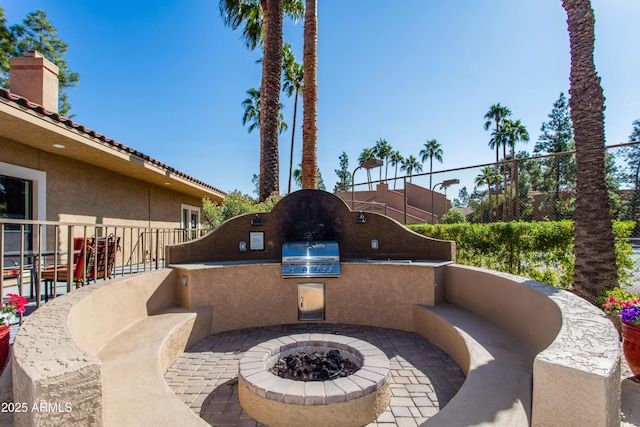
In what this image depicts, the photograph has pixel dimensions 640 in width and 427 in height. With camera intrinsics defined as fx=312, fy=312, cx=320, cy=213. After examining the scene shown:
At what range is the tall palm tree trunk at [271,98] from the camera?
29.6 feet

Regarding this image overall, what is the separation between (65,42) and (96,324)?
2277 centimetres

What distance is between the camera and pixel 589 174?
166 inches

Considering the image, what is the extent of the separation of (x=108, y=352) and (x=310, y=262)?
2.93m

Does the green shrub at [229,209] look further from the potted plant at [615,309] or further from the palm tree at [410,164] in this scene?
the palm tree at [410,164]

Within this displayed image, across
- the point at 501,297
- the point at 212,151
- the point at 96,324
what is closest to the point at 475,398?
the point at 501,297

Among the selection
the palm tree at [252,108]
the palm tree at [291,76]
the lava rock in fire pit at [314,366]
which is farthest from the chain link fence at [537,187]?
the palm tree at [252,108]

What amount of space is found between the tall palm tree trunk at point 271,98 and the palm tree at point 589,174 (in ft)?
22.2

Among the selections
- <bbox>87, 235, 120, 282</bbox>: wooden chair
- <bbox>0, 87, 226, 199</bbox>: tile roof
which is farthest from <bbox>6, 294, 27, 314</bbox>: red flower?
<bbox>0, 87, 226, 199</bbox>: tile roof

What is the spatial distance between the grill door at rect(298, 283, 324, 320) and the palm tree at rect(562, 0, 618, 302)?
3765 mm

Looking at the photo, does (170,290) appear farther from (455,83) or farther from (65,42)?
(65,42)

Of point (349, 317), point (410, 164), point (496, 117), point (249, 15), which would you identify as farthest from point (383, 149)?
point (349, 317)

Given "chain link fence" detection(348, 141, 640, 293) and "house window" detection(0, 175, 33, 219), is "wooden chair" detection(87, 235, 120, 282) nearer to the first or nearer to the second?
"house window" detection(0, 175, 33, 219)

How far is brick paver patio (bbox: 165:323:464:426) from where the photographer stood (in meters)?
2.89

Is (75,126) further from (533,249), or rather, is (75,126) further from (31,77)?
(533,249)
